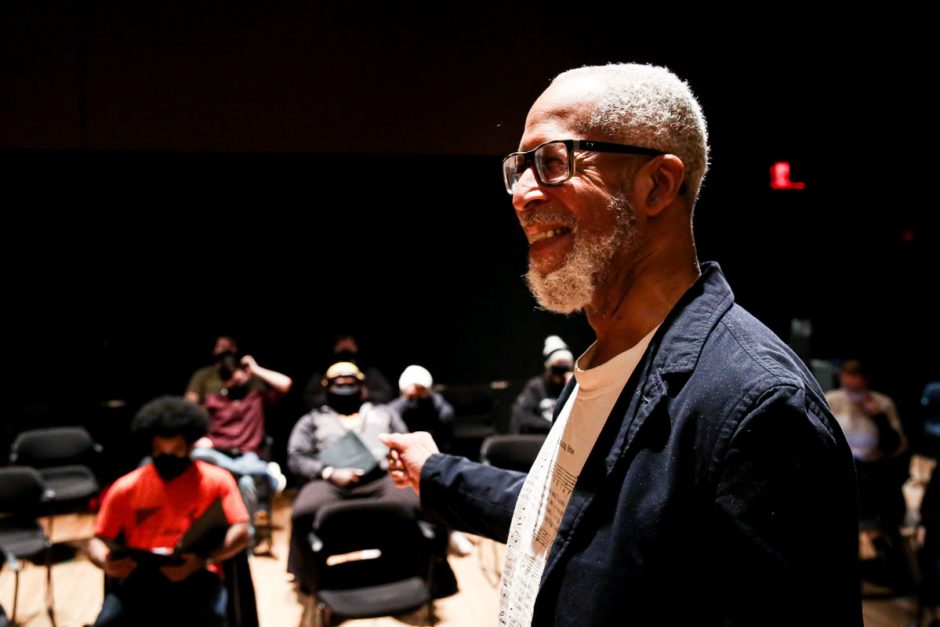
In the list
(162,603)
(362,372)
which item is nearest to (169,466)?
(162,603)

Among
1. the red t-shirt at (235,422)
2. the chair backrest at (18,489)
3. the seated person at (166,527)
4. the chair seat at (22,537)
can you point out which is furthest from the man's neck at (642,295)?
the red t-shirt at (235,422)

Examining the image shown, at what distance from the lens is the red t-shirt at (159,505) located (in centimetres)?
346

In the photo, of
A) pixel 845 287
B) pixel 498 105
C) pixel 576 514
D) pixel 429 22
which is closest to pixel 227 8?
pixel 429 22

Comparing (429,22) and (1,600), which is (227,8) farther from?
(1,600)

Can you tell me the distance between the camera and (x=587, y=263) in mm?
1070

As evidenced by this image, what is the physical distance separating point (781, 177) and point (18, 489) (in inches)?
184

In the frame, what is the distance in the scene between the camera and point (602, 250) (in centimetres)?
106

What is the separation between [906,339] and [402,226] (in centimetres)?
538

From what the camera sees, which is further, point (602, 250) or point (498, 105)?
point (498, 105)

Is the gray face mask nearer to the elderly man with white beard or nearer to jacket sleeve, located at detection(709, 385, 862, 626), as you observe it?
the elderly man with white beard

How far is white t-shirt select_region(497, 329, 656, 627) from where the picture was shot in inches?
42.9

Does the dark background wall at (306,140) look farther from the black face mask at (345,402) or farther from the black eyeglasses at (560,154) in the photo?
the black face mask at (345,402)

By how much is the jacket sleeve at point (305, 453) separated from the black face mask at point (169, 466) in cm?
138

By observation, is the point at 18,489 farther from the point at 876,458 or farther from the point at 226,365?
the point at 876,458
